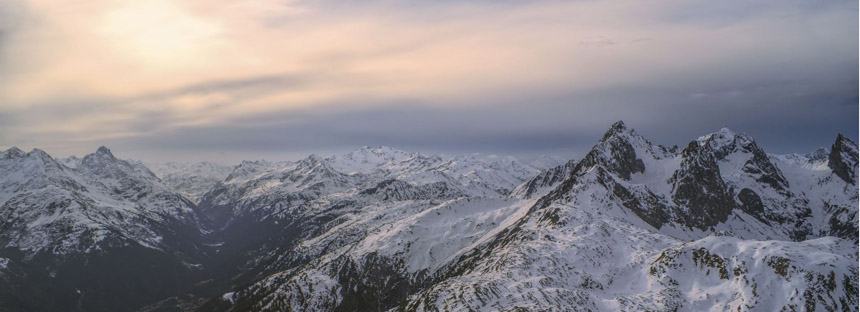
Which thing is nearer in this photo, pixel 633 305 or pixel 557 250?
pixel 633 305

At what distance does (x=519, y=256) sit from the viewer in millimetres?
176375

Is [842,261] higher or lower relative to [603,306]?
higher

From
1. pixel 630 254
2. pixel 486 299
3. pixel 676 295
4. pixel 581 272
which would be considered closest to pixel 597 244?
pixel 630 254

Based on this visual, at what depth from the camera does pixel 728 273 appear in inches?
5256

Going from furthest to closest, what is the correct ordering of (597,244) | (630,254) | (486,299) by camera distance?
(597,244)
(630,254)
(486,299)

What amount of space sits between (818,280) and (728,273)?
19.9 meters

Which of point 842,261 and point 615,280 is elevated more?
point 842,261

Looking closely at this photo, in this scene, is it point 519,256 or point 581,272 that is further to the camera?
point 519,256

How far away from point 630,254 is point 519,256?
A: 40216 mm

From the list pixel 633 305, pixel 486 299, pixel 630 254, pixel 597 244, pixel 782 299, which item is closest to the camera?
pixel 782 299

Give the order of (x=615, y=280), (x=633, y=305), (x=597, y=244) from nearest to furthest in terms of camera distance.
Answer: (x=633, y=305)
(x=615, y=280)
(x=597, y=244)

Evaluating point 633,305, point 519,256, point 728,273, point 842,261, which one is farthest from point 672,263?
point 519,256

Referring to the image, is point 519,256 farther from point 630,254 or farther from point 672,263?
point 672,263

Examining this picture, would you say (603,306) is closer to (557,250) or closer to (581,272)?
(581,272)
